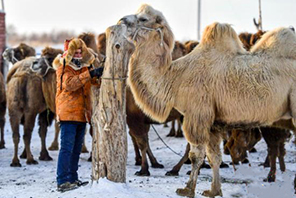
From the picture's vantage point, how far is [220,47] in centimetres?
806

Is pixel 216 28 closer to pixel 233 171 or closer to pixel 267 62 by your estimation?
pixel 267 62

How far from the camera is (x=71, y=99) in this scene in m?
7.86

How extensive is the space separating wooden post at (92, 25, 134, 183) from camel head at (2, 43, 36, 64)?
7630mm

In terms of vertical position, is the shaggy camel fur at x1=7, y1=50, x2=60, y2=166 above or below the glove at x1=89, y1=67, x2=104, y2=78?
below

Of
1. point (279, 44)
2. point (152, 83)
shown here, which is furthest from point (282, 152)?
point (152, 83)

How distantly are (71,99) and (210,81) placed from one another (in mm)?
1904

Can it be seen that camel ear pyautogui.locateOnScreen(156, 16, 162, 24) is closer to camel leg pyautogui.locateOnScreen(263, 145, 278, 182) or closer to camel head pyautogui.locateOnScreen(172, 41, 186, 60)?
camel leg pyautogui.locateOnScreen(263, 145, 278, 182)

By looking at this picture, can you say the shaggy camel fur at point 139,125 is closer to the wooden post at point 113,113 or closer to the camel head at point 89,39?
the camel head at point 89,39

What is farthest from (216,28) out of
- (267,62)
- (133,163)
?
(133,163)

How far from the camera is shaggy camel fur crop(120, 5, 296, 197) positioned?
7.68 meters

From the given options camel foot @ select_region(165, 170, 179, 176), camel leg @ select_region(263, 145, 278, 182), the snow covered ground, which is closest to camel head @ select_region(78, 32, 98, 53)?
the snow covered ground

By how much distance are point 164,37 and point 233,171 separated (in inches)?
137

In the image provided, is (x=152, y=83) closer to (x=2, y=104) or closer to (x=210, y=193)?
(x=210, y=193)

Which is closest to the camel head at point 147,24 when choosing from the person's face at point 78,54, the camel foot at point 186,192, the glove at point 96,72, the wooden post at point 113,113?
the wooden post at point 113,113
